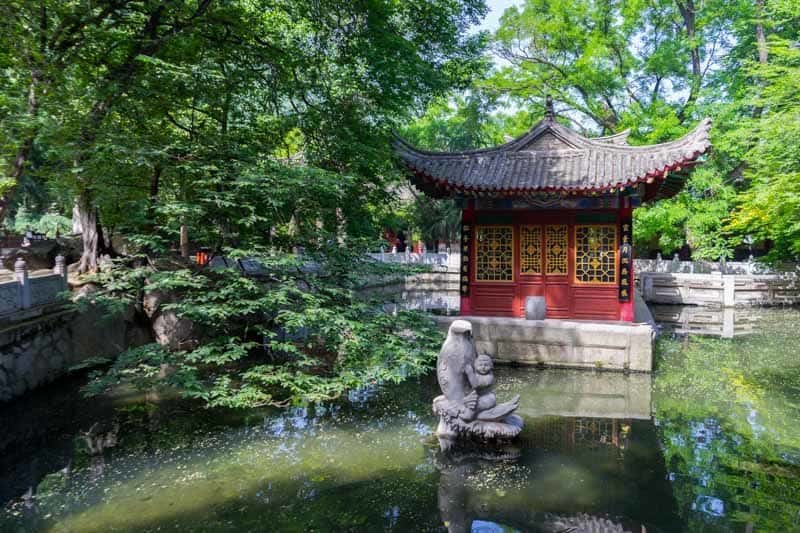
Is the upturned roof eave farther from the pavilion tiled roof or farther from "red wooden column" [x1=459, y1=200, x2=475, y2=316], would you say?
"red wooden column" [x1=459, y1=200, x2=475, y2=316]

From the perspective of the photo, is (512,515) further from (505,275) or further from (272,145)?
(505,275)

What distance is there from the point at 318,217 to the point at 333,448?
2976mm

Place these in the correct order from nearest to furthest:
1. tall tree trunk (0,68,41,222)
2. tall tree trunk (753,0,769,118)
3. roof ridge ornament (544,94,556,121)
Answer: tall tree trunk (0,68,41,222)
roof ridge ornament (544,94,556,121)
tall tree trunk (753,0,769,118)

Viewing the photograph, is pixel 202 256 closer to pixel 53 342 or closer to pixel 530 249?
pixel 53 342

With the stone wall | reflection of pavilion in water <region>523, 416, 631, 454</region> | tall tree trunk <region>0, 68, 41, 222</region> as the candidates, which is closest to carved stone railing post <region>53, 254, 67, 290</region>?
the stone wall

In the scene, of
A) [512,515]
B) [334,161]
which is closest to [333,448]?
[512,515]

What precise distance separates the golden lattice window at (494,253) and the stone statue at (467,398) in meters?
4.60

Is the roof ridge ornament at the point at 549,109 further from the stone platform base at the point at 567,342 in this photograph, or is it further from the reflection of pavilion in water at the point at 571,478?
the reflection of pavilion in water at the point at 571,478

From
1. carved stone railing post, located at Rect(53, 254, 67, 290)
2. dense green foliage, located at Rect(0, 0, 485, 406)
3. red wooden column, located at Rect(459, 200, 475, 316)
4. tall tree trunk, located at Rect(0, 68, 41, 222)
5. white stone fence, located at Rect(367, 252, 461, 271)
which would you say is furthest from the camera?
white stone fence, located at Rect(367, 252, 461, 271)

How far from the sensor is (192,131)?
6805 mm

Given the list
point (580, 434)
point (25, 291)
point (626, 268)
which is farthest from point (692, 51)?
point (25, 291)

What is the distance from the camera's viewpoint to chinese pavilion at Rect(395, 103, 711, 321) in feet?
29.2

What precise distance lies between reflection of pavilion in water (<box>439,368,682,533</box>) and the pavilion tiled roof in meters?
3.65

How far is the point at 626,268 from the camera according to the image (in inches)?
356
